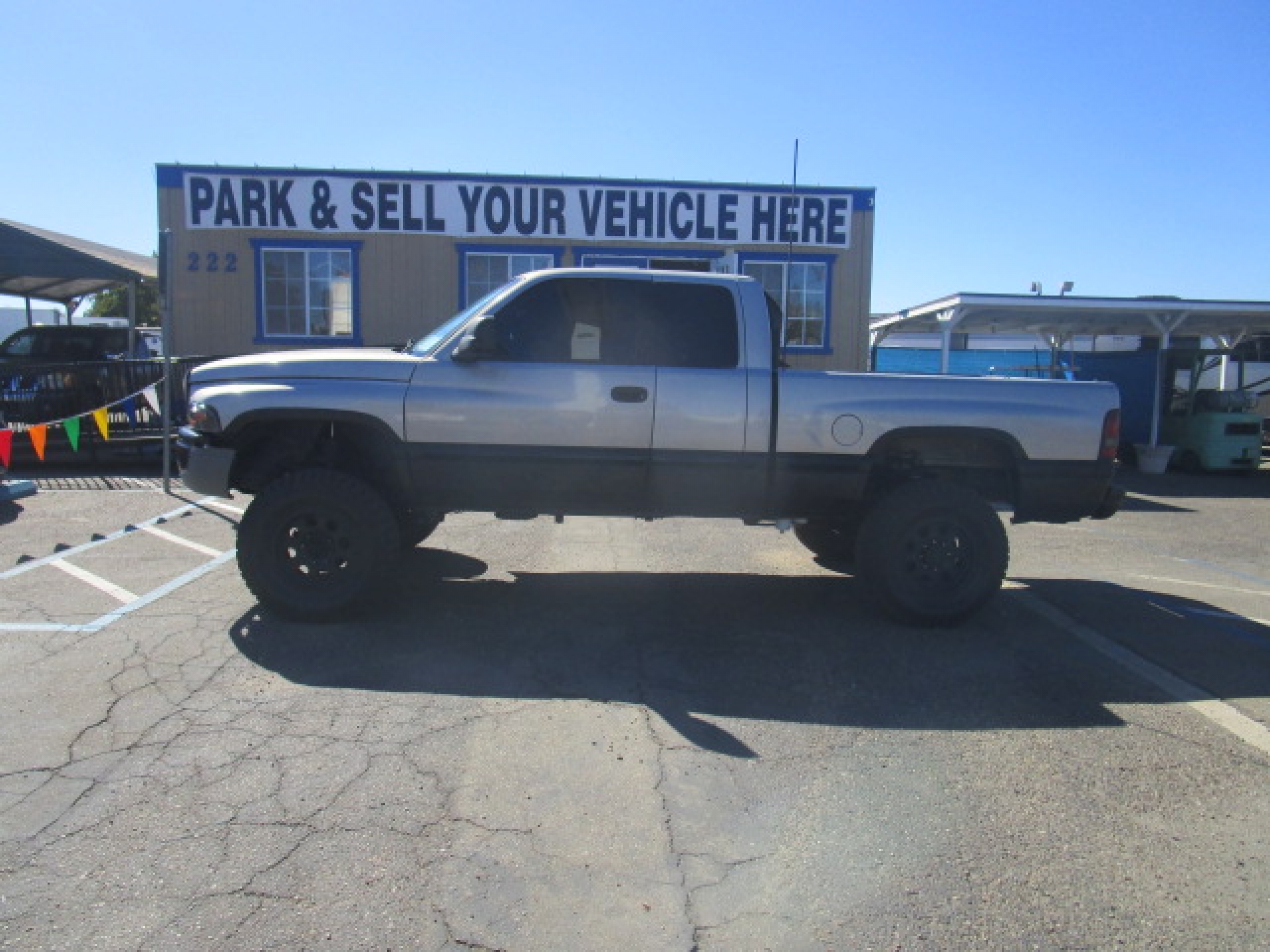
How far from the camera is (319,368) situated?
5.23m

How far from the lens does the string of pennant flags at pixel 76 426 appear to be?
9062mm

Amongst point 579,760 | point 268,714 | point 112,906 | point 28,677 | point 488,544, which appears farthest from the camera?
point 488,544

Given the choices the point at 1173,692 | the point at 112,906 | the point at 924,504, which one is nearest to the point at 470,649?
the point at 112,906

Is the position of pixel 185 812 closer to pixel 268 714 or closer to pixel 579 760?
pixel 268 714

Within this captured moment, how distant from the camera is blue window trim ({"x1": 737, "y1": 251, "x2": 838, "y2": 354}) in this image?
15.9 meters

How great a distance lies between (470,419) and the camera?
524 cm

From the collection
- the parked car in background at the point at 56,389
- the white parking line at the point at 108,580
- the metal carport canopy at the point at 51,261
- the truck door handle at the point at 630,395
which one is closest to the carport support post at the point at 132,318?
the metal carport canopy at the point at 51,261

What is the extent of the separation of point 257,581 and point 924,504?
12.9 feet

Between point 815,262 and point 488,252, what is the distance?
5.77 meters

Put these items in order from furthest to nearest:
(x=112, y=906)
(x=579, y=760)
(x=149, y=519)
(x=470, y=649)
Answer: (x=149, y=519) → (x=470, y=649) → (x=579, y=760) → (x=112, y=906)

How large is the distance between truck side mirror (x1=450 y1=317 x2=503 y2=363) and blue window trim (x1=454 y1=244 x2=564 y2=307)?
35.8ft

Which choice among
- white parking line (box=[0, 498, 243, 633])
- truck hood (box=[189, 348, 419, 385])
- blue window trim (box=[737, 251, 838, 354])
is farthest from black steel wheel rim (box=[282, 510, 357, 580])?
blue window trim (box=[737, 251, 838, 354])

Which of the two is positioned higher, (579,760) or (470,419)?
(470,419)

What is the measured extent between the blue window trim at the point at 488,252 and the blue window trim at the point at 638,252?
383 mm
